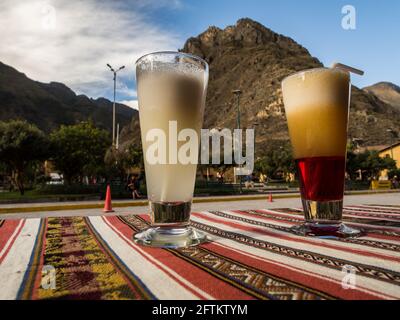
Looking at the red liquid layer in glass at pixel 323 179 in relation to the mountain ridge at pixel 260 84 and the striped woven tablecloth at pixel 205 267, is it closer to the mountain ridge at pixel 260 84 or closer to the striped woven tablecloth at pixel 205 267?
the striped woven tablecloth at pixel 205 267

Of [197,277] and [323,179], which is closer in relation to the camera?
[197,277]

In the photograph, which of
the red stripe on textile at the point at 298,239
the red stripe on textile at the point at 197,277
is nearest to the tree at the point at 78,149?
the red stripe on textile at the point at 298,239

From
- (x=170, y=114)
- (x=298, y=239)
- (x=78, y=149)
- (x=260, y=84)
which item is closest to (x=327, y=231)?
(x=298, y=239)

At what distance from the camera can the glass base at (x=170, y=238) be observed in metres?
1.01

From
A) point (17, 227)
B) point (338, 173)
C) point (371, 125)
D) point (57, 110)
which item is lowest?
point (17, 227)

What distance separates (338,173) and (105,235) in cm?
96

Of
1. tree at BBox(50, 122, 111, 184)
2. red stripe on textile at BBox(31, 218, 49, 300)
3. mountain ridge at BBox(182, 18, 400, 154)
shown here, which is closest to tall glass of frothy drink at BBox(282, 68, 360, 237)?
red stripe on textile at BBox(31, 218, 49, 300)

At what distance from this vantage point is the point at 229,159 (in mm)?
38250

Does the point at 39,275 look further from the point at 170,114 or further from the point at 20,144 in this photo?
the point at 20,144

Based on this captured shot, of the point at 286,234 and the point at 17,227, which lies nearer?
the point at 286,234

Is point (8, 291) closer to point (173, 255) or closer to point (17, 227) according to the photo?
point (173, 255)

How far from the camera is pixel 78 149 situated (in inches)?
952

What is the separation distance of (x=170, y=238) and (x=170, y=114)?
46 centimetres

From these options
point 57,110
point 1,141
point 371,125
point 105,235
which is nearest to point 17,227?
point 105,235
